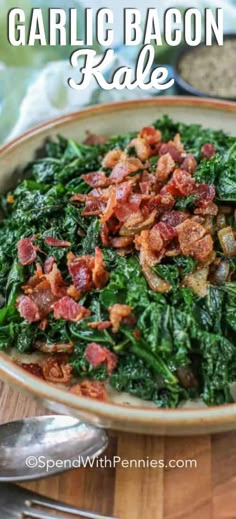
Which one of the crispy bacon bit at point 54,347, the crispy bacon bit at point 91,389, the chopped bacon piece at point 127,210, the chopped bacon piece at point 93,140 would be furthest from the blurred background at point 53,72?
the crispy bacon bit at point 91,389

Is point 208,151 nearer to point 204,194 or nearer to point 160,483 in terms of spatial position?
point 204,194

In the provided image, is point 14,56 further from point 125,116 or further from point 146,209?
point 146,209

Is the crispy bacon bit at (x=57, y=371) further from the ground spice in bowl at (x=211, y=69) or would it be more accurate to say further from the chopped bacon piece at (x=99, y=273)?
the ground spice in bowl at (x=211, y=69)

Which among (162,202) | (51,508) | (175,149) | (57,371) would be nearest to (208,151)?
(175,149)

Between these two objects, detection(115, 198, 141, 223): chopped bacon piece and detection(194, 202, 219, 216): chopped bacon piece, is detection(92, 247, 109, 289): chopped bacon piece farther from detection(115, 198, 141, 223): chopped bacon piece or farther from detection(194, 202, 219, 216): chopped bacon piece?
detection(194, 202, 219, 216): chopped bacon piece

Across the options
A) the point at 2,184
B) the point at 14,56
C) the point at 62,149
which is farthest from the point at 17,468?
the point at 14,56

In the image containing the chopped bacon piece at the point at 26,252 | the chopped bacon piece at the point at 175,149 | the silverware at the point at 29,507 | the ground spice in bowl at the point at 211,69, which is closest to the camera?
the silverware at the point at 29,507
